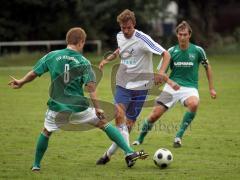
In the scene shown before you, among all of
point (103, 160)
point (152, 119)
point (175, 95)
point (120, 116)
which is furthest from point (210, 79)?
point (103, 160)

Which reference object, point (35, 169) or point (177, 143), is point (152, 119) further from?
point (35, 169)

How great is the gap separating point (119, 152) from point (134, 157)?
6.12ft

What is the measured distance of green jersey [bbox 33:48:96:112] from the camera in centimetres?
975

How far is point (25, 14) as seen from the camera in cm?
4381

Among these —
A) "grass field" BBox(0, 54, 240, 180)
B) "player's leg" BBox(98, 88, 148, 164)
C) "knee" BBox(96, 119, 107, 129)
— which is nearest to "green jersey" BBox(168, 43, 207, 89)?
"grass field" BBox(0, 54, 240, 180)

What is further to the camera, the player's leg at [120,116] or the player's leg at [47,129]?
the player's leg at [120,116]

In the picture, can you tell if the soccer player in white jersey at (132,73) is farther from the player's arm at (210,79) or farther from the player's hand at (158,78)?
the player's arm at (210,79)

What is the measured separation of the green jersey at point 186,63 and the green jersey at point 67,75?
11.0 feet

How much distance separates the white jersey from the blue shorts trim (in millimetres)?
67

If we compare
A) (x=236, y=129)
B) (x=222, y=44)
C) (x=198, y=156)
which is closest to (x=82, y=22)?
(x=222, y=44)

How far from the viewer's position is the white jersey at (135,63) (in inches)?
436

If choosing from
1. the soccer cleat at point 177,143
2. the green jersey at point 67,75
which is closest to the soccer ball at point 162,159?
the green jersey at point 67,75

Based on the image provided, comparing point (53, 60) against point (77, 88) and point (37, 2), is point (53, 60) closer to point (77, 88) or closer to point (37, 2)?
point (77, 88)

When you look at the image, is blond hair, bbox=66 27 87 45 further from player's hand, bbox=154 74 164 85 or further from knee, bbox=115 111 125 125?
knee, bbox=115 111 125 125
